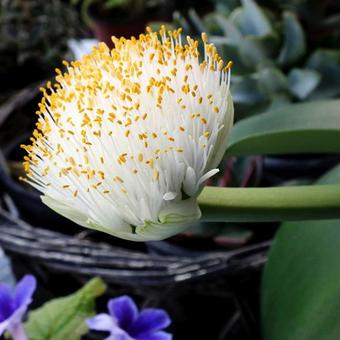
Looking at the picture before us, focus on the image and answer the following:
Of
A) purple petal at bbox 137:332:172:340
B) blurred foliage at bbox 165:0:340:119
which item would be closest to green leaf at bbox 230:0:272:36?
blurred foliage at bbox 165:0:340:119

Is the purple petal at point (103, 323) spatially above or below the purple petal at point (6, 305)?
below

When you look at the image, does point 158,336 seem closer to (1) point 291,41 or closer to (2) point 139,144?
(2) point 139,144

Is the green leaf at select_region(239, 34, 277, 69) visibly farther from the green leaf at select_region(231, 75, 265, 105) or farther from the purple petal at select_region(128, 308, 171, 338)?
the purple petal at select_region(128, 308, 171, 338)

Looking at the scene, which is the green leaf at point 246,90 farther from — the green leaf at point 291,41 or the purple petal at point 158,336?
the purple petal at point 158,336

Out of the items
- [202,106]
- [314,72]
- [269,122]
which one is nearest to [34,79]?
[314,72]

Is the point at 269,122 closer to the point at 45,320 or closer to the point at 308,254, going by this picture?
the point at 308,254

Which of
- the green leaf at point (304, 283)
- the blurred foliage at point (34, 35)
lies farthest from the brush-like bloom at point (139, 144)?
the blurred foliage at point (34, 35)
